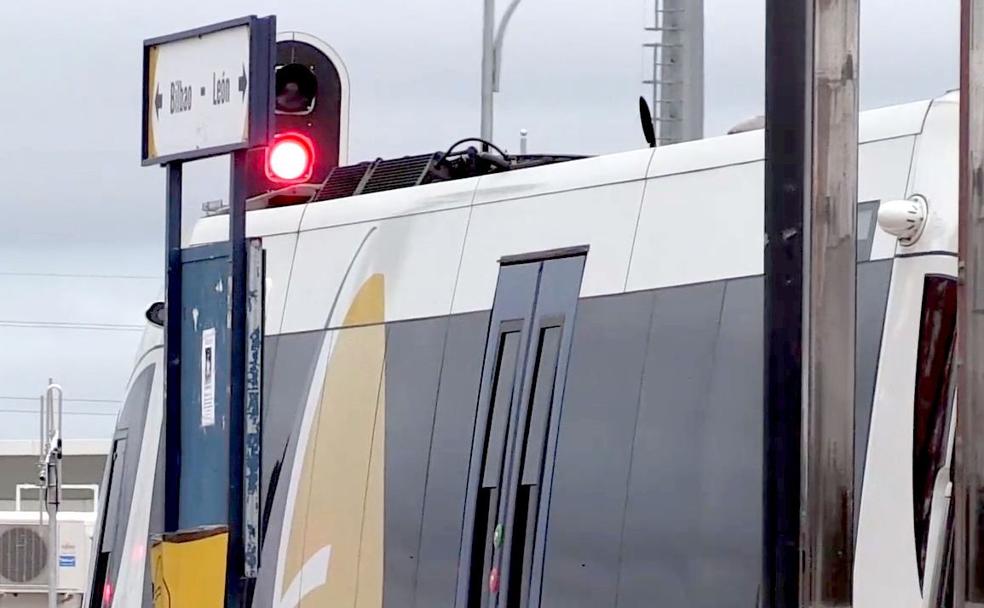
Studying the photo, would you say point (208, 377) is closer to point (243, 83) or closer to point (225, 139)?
point (225, 139)

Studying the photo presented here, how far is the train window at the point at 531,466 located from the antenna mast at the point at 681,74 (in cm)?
631

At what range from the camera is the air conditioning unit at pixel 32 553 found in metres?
24.1

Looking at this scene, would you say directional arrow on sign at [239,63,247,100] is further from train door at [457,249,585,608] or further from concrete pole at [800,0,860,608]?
concrete pole at [800,0,860,608]

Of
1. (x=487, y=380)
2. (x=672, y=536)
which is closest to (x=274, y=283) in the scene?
(x=487, y=380)

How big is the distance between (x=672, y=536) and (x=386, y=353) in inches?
75.8

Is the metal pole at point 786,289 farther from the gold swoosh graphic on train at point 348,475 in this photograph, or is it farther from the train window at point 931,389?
the gold swoosh graphic on train at point 348,475

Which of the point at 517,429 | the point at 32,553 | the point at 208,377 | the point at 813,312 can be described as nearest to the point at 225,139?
the point at 208,377

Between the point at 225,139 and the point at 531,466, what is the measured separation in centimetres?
150

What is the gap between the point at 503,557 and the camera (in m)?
7.68

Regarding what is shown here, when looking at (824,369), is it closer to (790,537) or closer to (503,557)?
(790,537)

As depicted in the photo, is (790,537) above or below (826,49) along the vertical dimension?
below

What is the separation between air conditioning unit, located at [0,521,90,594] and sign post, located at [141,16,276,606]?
16.3 meters

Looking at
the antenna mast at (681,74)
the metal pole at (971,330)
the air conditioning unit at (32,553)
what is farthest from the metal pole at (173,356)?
the air conditioning unit at (32,553)

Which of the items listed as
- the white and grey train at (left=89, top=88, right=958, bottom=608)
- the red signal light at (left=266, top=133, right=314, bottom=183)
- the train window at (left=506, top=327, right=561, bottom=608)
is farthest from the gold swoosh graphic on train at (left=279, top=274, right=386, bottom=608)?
the red signal light at (left=266, top=133, right=314, bottom=183)
